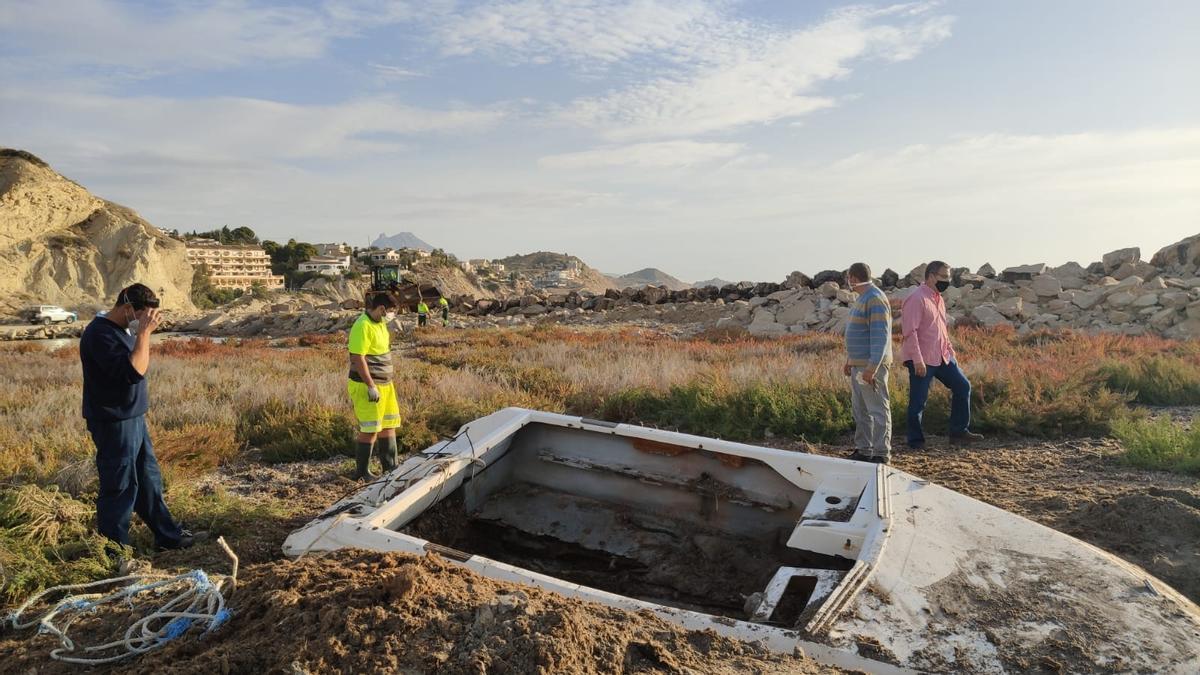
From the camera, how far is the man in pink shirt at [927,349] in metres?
7.05

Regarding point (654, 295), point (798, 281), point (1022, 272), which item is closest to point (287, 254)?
point (654, 295)

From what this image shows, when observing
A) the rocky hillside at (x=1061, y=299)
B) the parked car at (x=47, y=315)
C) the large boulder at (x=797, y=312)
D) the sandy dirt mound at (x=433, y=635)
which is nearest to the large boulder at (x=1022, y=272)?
the rocky hillside at (x=1061, y=299)

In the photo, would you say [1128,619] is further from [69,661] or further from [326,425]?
[326,425]

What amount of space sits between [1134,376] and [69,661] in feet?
38.2

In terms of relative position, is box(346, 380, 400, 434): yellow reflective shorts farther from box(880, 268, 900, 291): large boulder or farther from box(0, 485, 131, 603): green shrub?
box(880, 268, 900, 291): large boulder

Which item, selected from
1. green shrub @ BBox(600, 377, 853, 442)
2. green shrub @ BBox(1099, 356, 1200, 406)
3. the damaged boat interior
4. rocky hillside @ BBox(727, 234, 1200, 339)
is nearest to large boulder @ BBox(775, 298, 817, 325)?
rocky hillside @ BBox(727, 234, 1200, 339)

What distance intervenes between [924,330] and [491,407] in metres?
5.07

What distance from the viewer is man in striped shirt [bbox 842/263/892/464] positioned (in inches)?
251

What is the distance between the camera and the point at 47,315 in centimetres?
3750

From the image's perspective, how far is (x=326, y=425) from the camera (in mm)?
7895

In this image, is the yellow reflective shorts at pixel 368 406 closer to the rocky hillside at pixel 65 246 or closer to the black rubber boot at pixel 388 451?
the black rubber boot at pixel 388 451

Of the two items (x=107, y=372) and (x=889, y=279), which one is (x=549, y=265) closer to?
(x=889, y=279)

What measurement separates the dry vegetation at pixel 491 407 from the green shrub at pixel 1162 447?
0.05ft

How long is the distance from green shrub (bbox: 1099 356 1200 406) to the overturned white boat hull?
24.5 ft
